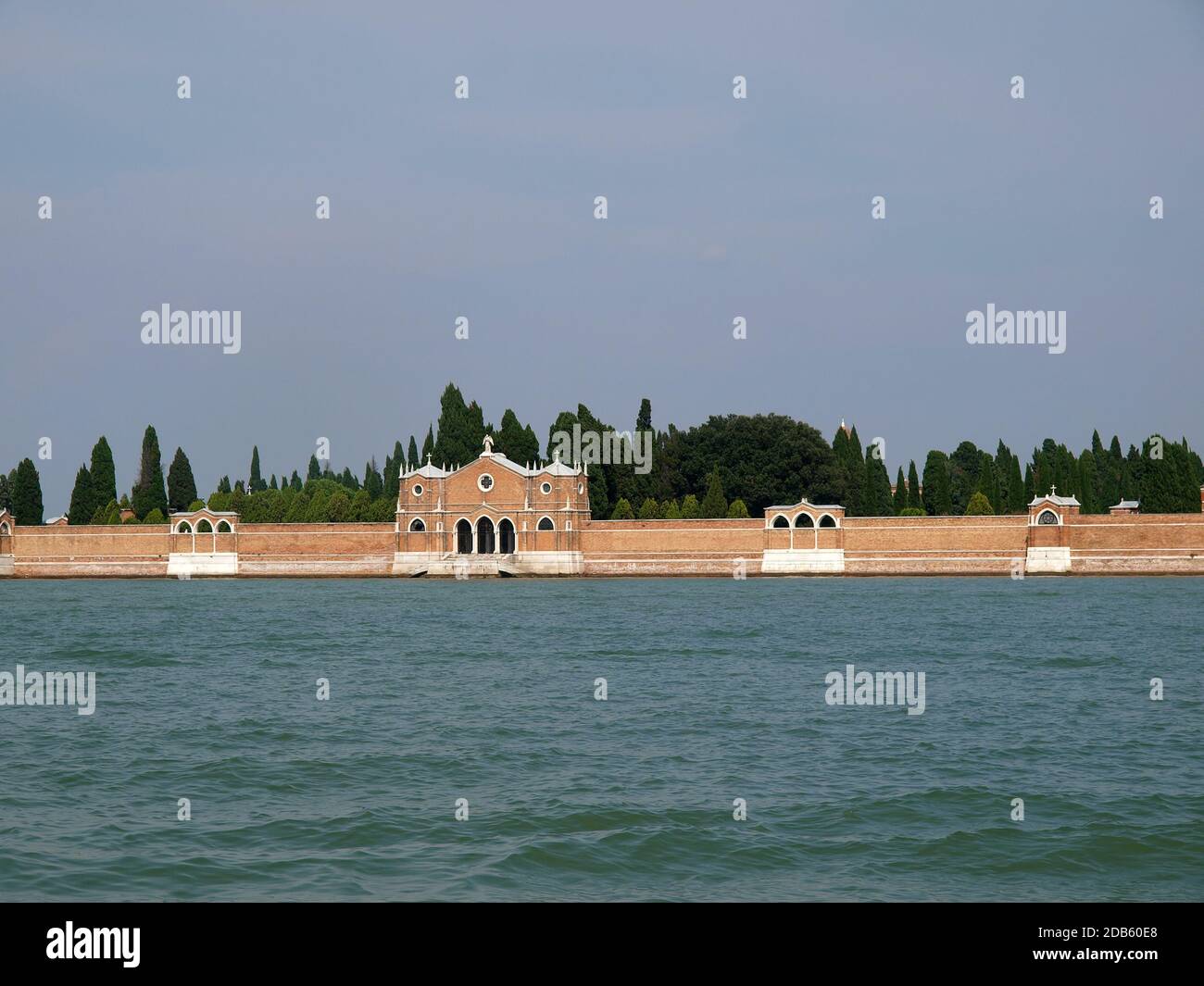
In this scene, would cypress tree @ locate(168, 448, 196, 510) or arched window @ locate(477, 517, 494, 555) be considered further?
cypress tree @ locate(168, 448, 196, 510)

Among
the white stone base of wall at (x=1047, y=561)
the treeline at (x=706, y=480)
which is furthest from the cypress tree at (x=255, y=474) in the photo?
the white stone base of wall at (x=1047, y=561)

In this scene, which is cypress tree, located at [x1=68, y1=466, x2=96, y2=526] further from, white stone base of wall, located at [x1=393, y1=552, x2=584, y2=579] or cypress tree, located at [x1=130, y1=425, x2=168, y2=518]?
white stone base of wall, located at [x1=393, y1=552, x2=584, y2=579]

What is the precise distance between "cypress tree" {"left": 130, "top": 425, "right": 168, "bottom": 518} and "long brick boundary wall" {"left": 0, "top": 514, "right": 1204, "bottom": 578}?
5480mm

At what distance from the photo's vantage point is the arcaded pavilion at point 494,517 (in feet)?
148

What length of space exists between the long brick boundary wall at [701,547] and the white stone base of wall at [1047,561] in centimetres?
6

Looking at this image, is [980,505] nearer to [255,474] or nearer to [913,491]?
[913,491]

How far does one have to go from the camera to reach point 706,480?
2015 inches

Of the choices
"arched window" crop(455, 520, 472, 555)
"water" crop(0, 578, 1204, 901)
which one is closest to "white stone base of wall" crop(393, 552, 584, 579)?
"arched window" crop(455, 520, 472, 555)

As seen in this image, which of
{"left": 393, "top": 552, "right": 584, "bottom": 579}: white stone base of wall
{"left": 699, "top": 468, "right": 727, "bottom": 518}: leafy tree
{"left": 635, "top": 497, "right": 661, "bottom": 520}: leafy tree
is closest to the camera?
{"left": 393, "top": 552, "right": 584, "bottom": 579}: white stone base of wall

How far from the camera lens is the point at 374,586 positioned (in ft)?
136

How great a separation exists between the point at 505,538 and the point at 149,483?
16.7m

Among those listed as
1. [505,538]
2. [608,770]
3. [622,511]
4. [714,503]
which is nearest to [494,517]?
[505,538]

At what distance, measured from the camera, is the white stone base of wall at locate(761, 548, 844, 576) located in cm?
4359
